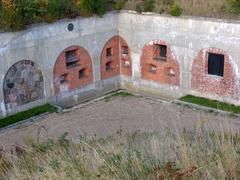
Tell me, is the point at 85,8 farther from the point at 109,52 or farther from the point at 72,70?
the point at 109,52

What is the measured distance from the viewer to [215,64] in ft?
55.8

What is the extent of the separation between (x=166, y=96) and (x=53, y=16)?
586 centimetres

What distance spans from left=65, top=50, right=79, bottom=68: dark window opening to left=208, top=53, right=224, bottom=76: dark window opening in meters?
5.49

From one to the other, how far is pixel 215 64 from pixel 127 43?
437cm

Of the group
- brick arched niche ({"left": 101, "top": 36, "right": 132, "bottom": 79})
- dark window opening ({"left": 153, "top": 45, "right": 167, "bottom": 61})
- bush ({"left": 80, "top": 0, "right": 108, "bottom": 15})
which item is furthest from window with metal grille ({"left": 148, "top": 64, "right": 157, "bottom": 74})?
bush ({"left": 80, "top": 0, "right": 108, "bottom": 15})

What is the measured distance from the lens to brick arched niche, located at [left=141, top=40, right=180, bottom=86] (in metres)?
18.2

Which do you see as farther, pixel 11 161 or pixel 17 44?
pixel 17 44

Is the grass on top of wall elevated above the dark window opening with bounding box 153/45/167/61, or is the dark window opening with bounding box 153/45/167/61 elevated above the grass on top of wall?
the dark window opening with bounding box 153/45/167/61

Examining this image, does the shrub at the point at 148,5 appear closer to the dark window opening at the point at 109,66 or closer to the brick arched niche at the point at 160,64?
the brick arched niche at the point at 160,64

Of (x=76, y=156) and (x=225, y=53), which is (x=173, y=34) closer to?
(x=225, y=53)

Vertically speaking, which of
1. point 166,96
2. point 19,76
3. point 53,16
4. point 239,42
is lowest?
point 166,96

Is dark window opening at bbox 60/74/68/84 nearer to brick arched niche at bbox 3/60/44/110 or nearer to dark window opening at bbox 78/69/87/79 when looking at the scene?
dark window opening at bbox 78/69/87/79

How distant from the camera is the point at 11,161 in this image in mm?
7570

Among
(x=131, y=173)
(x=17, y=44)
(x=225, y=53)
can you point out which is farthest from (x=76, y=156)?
(x=225, y=53)
